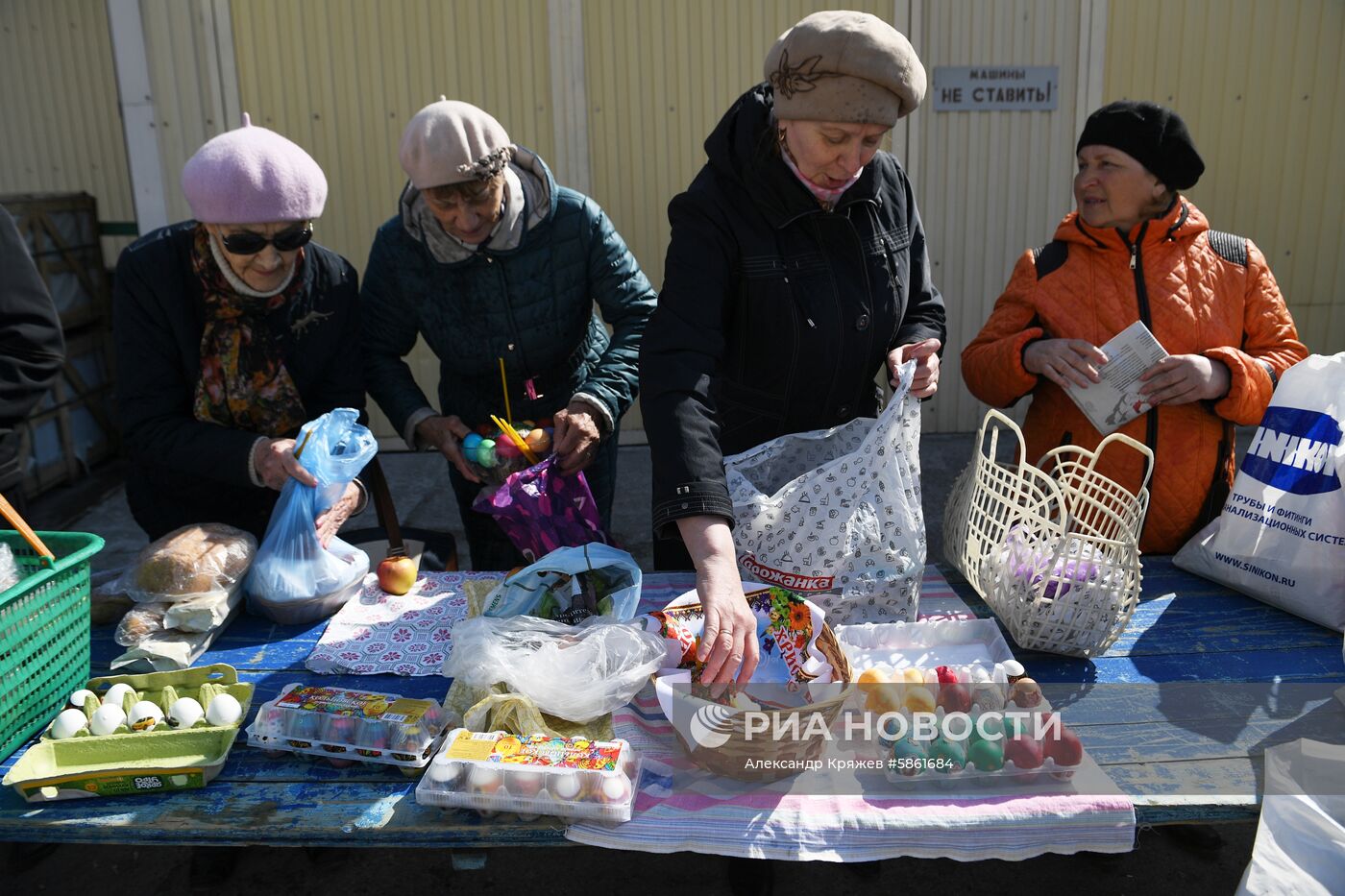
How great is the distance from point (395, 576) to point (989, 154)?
436 centimetres

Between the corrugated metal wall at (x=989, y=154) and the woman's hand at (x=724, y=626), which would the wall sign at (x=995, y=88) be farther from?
the woman's hand at (x=724, y=626)

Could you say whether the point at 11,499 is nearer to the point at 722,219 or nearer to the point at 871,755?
the point at 722,219

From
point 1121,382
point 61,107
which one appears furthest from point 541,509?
point 61,107

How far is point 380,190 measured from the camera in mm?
5445

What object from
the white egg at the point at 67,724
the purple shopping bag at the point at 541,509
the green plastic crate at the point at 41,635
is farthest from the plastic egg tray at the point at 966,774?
the green plastic crate at the point at 41,635

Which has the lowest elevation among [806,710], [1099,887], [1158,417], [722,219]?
[1099,887]

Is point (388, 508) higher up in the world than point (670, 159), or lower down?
lower down

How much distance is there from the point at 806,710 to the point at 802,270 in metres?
0.95

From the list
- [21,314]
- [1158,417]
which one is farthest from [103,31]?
[1158,417]

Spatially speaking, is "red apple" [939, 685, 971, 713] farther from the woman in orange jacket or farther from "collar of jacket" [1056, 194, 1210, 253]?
"collar of jacket" [1056, 194, 1210, 253]

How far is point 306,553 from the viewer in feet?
7.31

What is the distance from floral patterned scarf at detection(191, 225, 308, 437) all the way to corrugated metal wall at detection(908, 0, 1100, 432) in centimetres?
382

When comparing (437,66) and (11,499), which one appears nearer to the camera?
(11,499)

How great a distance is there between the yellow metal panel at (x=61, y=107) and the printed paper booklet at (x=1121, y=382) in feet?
17.0
